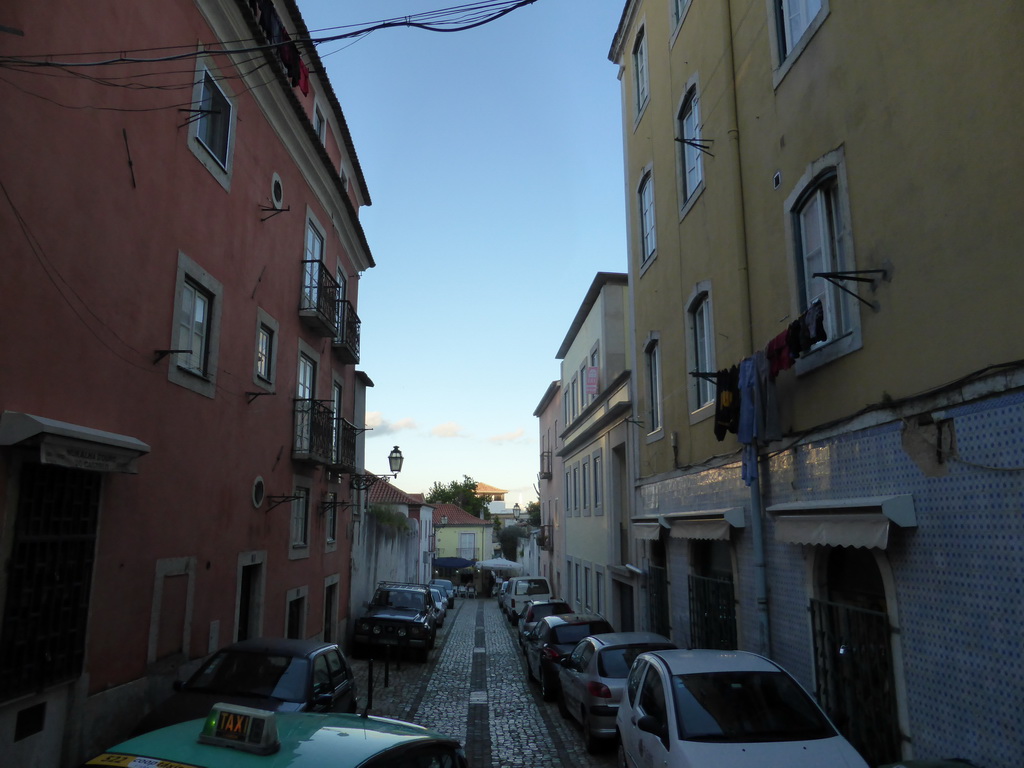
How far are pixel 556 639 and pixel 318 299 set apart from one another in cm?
847

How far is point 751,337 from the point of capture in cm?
1065

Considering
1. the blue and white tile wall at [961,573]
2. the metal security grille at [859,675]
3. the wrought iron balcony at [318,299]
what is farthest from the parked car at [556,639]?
the wrought iron balcony at [318,299]

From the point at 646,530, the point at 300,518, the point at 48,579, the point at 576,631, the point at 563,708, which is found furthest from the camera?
the point at 300,518

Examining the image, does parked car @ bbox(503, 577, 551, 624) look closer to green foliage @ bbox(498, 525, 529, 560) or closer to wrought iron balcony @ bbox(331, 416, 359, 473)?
wrought iron balcony @ bbox(331, 416, 359, 473)

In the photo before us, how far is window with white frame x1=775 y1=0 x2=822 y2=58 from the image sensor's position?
901cm

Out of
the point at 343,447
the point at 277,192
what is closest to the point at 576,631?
the point at 343,447

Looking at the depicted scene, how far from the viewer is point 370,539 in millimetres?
25484

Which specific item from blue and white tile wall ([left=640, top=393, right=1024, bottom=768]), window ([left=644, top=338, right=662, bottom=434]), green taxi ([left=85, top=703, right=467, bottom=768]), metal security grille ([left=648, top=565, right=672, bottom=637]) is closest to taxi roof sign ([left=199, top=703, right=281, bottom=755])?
green taxi ([left=85, top=703, right=467, bottom=768])

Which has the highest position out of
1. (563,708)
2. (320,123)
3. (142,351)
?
(320,123)

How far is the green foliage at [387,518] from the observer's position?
27939mm

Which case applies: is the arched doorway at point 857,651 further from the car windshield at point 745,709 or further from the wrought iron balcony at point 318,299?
the wrought iron balcony at point 318,299

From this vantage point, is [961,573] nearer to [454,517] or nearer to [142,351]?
[142,351]

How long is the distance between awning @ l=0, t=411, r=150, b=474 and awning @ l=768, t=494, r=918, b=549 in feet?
24.1

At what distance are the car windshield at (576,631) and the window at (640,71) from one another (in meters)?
11.2
